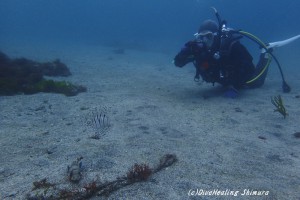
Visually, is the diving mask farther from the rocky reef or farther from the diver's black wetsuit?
the rocky reef

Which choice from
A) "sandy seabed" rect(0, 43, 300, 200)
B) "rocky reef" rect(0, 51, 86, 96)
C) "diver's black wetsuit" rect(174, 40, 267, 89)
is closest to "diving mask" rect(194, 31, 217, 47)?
"diver's black wetsuit" rect(174, 40, 267, 89)

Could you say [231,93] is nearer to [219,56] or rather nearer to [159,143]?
[219,56]

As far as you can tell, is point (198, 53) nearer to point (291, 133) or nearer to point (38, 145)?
point (291, 133)

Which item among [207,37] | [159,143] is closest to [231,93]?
[207,37]

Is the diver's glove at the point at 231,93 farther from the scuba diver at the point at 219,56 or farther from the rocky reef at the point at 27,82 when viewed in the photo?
the rocky reef at the point at 27,82

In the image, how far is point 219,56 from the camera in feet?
28.9

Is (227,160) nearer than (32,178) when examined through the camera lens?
No

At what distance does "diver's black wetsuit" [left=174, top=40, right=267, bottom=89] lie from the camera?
8680 millimetres

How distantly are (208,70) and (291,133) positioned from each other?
11.5 feet

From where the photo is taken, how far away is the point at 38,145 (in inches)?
215

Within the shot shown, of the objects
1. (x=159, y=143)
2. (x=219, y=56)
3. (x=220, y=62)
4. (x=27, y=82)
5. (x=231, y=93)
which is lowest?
(x=159, y=143)

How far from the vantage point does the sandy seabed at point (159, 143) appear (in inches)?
164

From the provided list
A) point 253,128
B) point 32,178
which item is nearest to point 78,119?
point 32,178

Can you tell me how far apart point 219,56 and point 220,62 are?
1.65 feet
